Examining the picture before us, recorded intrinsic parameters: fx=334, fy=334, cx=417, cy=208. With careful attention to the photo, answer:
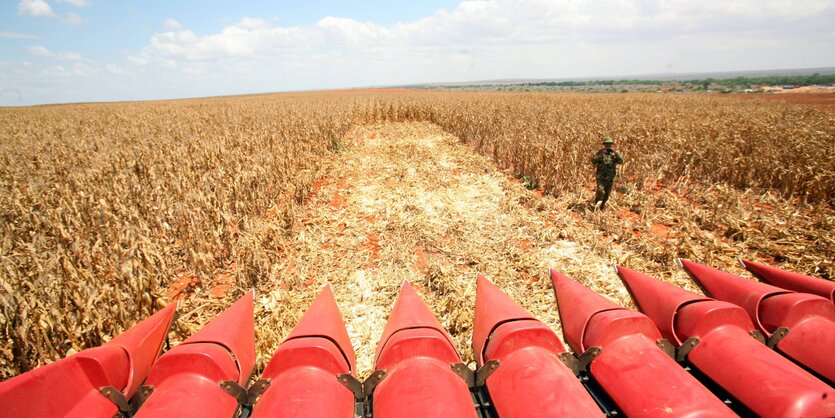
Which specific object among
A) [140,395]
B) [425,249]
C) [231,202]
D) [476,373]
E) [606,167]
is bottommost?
[425,249]

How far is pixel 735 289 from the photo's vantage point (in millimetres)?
2809

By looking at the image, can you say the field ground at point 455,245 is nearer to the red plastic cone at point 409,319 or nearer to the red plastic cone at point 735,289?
the red plastic cone at point 409,319

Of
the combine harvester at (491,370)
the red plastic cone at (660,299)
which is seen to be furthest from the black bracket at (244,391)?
the red plastic cone at (660,299)

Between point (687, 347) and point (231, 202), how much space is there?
7.71 m

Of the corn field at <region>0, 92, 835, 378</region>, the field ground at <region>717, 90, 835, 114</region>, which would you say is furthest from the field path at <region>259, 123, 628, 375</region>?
the field ground at <region>717, 90, 835, 114</region>

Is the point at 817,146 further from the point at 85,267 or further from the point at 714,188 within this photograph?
the point at 85,267

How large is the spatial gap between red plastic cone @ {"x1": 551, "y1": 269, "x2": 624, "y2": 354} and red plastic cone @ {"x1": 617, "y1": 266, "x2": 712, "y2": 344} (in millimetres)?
380

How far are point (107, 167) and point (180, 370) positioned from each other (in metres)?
10.1

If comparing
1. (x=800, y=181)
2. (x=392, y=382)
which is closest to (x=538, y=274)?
(x=392, y=382)

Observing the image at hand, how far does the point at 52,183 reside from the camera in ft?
24.9

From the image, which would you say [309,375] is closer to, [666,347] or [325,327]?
[325,327]

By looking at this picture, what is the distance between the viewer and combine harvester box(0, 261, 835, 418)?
1.70 metres

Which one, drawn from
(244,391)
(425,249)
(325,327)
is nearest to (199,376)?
(244,391)

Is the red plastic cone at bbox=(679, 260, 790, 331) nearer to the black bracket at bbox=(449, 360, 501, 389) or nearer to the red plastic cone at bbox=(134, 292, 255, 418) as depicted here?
the black bracket at bbox=(449, 360, 501, 389)
